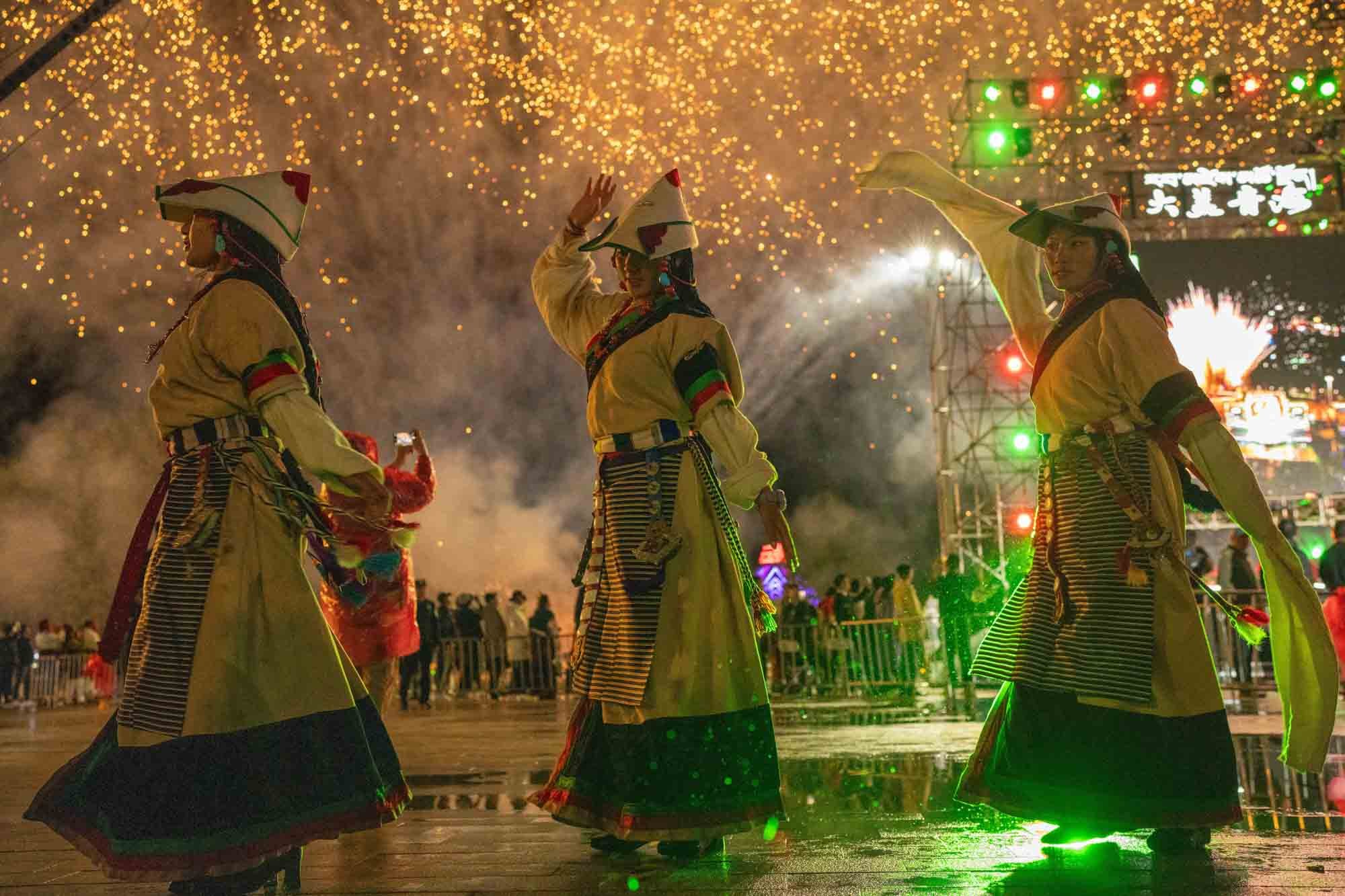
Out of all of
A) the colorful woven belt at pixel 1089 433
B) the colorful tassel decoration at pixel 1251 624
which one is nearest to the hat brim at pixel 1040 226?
the colorful woven belt at pixel 1089 433

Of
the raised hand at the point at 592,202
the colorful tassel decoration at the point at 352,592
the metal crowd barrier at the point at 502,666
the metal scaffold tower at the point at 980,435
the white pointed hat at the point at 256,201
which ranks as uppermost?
the metal scaffold tower at the point at 980,435

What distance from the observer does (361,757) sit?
314cm

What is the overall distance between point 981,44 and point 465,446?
10.7 meters

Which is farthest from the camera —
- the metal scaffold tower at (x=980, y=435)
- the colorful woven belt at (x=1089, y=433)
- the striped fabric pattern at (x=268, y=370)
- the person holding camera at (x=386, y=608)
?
the metal scaffold tower at (x=980, y=435)

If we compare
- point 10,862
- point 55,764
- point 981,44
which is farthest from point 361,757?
point 981,44

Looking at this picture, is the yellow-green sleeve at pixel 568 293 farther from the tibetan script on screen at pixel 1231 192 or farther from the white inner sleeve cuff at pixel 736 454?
the tibetan script on screen at pixel 1231 192

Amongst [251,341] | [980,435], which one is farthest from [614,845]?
[980,435]

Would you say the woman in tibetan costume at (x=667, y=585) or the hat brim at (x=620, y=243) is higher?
A: the hat brim at (x=620, y=243)

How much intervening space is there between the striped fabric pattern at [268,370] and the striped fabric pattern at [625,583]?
112 cm

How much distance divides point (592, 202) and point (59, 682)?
15961 mm

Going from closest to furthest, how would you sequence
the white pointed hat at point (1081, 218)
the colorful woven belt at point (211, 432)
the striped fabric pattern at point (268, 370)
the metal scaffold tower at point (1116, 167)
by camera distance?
1. the striped fabric pattern at point (268, 370)
2. the colorful woven belt at point (211, 432)
3. the white pointed hat at point (1081, 218)
4. the metal scaffold tower at point (1116, 167)

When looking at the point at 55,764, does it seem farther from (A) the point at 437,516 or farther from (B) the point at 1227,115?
(B) the point at 1227,115

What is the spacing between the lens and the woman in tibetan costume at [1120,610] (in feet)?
11.4

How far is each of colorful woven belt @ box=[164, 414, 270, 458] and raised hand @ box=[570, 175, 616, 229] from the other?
1.53m
